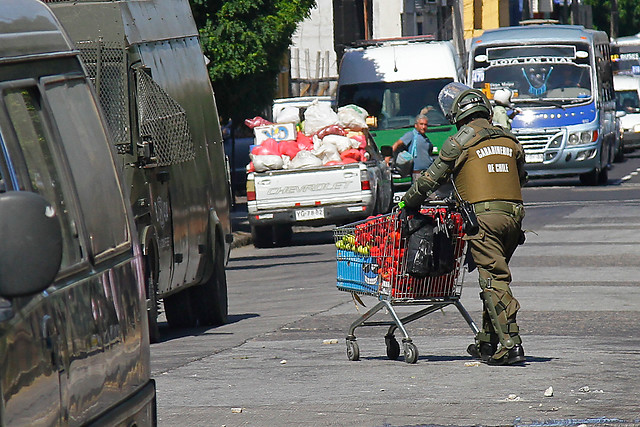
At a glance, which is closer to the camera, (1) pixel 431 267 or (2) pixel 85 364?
(2) pixel 85 364

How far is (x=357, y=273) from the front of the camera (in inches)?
395


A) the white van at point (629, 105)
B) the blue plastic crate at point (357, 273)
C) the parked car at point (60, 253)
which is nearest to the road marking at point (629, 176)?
the white van at point (629, 105)

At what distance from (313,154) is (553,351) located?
39.5 ft

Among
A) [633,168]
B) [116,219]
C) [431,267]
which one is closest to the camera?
[116,219]

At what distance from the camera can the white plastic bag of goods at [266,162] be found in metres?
21.7

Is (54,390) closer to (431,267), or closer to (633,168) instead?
(431,267)

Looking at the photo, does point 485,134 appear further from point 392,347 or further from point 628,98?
point 628,98

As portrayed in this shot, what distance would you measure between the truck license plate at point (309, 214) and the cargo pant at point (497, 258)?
1200 centimetres

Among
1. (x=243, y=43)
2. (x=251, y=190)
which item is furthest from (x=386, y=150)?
(x=243, y=43)

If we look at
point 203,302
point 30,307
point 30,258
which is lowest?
point 203,302

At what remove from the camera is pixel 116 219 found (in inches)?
209

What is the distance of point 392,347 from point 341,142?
1210 cm

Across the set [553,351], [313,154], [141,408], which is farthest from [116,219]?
[313,154]

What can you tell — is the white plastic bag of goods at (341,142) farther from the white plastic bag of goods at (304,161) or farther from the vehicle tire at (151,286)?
the vehicle tire at (151,286)
